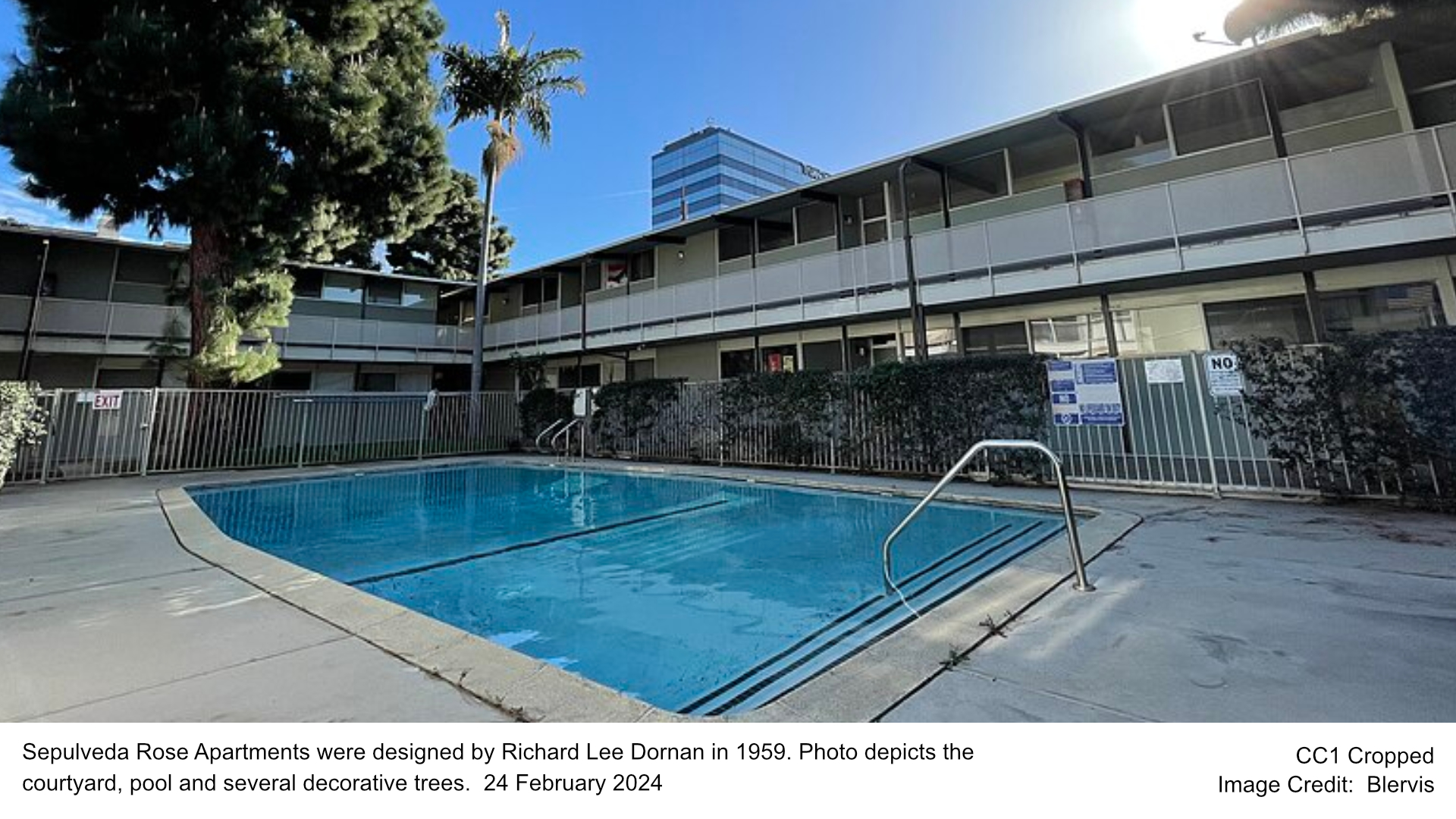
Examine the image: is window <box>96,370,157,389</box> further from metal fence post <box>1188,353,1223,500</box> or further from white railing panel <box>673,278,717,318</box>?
metal fence post <box>1188,353,1223,500</box>

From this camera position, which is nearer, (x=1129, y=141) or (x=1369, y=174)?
(x=1369, y=174)

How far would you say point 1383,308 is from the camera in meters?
9.03

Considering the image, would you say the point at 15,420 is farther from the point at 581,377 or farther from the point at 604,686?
the point at 581,377

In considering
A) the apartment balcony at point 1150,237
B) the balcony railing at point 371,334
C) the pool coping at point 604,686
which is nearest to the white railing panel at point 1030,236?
the apartment balcony at point 1150,237

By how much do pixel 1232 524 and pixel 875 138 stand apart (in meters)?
13.5

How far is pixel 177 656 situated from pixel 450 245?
1258 inches

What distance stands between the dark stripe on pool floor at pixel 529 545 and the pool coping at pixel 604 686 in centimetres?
69

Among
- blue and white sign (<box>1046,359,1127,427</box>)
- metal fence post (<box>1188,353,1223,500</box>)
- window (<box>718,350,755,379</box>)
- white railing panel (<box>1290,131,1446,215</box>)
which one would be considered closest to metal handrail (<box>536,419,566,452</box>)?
window (<box>718,350,755,379</box>)

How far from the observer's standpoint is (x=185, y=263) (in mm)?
13273

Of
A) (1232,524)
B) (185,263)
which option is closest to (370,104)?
(185,263)

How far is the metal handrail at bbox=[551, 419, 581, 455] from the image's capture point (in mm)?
15922

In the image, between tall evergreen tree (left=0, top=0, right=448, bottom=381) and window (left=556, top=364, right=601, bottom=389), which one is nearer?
Result: tall evergreen tree (left=0, top=0, right=448, bottom=381)

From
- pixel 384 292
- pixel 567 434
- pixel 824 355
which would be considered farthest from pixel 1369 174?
pixel 384 292

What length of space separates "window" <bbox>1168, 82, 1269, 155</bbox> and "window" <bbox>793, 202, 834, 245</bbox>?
24.1ft
